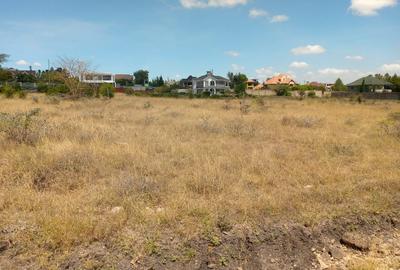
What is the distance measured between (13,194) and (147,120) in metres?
9.19

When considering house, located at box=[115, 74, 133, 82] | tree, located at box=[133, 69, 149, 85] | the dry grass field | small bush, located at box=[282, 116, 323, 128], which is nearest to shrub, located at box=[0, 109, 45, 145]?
the dry grass field

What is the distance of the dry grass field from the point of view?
11.2ft

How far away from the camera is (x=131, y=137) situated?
941cm

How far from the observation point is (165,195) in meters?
4.83

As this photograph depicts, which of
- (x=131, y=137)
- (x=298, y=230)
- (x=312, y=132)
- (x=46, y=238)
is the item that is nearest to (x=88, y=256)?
(x=46, y=238)

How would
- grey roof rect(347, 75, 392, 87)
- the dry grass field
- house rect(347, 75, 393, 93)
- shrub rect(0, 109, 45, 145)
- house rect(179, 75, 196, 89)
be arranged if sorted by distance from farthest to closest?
1. house rect(179, 75, 196, 89)
2. grey roof rect(347, 75, 392, 87)
3. house rect(347, 75, 393, 93)
4. shrub rect(0, 109, 45, 145)
5. the dry grass field

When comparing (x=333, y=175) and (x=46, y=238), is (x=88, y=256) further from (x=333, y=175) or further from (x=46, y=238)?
(x=333, y=175)

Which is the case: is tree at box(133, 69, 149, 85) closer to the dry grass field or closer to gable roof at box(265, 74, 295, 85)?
gable roof at box(265, 74, 295, 85)

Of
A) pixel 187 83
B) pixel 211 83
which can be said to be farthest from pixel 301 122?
pixel 187 83

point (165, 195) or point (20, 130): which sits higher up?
point (20, 130)

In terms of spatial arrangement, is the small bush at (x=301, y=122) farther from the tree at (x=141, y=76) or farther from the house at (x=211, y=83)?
the tree at (x=141, y=76)

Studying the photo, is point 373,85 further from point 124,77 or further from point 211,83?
point 124,77

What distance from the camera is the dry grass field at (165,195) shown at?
11.2 feet

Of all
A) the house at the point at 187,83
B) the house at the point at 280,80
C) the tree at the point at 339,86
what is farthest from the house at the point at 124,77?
the tree at the point at 339,86
